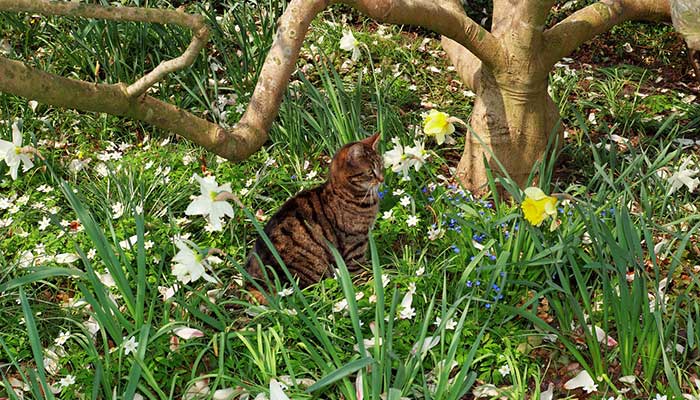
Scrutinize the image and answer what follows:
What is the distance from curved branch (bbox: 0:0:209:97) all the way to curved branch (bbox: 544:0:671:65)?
163 centimetres

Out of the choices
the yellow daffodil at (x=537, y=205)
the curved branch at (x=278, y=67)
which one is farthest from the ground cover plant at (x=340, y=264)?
the curved branch at (x=278, y=67)

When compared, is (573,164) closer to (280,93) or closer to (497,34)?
(497,34)

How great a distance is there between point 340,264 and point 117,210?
5.11 feet

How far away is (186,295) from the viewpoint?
316 cm

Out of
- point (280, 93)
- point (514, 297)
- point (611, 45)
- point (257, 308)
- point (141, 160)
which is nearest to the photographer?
point (257, 308)

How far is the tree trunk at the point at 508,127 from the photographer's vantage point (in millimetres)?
3785

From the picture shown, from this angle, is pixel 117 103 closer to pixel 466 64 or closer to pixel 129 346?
pixel 129 346

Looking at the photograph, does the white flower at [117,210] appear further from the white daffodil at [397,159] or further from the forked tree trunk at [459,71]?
the white daffodil at [397,159]

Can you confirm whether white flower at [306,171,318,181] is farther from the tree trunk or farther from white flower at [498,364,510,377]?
white flower at [498,364,510,377]

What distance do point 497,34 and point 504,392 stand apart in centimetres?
179

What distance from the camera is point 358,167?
10.5 ft

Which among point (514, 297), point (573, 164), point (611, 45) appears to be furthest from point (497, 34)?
point (611, 45)

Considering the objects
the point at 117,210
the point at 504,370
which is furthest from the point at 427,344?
the point at 117,210

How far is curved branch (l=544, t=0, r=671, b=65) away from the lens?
368 centimetres
